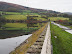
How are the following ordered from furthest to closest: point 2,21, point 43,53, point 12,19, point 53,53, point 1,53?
point 12,19 < point 2,21 < point 1,53 < point 53,53 < point 43,53

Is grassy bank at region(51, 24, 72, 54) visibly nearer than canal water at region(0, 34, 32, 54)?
Yes

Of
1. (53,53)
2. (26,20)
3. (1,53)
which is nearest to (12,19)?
(26,20)

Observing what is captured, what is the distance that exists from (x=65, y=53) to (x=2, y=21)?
101 m

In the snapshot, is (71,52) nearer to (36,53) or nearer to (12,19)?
(36,53)

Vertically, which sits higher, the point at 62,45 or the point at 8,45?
the point at 62,45

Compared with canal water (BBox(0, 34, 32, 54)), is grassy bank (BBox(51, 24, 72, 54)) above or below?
above

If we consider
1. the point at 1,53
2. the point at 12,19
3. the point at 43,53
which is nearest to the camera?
the point at 43,53

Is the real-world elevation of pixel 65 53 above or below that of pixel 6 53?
above

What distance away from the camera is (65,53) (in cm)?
867

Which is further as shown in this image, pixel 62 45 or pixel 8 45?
pixel 8 45

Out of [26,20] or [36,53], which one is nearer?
[36,53]

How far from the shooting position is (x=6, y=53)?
1838 centimetres

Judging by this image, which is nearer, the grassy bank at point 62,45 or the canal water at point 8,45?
the grassy bank at point 62,45

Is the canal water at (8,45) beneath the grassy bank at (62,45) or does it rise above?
beneath
